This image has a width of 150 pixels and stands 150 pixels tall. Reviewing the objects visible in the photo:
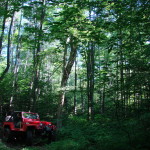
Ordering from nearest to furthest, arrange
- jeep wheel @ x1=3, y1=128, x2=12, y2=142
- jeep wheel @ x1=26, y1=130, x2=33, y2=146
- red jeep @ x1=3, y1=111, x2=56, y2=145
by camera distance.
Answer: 1. jeep wheel @ x1=26, y1=130, x2=33, y2=146
2. red jeep @ x1=3, y1=111, x2=56, y2=145
3. jeep wheel @ x1=3, y1=128, x2=12, y2=142

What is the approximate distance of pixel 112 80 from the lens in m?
5.65

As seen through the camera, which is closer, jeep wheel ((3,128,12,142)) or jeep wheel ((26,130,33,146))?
jeep wheel ((26,130,33,146))

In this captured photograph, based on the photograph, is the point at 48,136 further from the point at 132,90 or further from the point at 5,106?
the point at 5,106

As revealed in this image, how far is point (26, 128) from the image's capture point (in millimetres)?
7973

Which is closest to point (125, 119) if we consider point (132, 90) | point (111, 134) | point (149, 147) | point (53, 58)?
point (111, 134)

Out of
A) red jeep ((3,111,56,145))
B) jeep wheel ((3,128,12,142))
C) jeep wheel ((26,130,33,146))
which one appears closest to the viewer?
jeep wheel ((26,130,33,146))

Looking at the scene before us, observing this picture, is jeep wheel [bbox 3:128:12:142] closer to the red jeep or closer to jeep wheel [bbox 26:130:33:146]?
the red jeep

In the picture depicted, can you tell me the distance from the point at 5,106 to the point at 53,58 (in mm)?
9495

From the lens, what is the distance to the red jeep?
316 inches

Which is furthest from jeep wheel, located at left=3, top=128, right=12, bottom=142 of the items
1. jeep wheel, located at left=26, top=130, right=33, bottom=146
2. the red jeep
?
jeep wheel, located at left=26, top=130, right=33, bottom=146

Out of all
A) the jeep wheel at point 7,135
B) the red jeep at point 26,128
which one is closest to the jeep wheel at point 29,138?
the red jeep at point 26,128

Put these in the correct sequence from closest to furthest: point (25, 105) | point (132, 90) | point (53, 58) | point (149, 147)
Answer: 1. point (149, 147)
2. point (132, 90)
3. point (53, 58)
4. point (25, 105)

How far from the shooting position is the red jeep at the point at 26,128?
8.02 meters

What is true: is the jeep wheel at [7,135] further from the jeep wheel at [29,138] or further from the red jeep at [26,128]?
the jeep wheel at [29,138]
